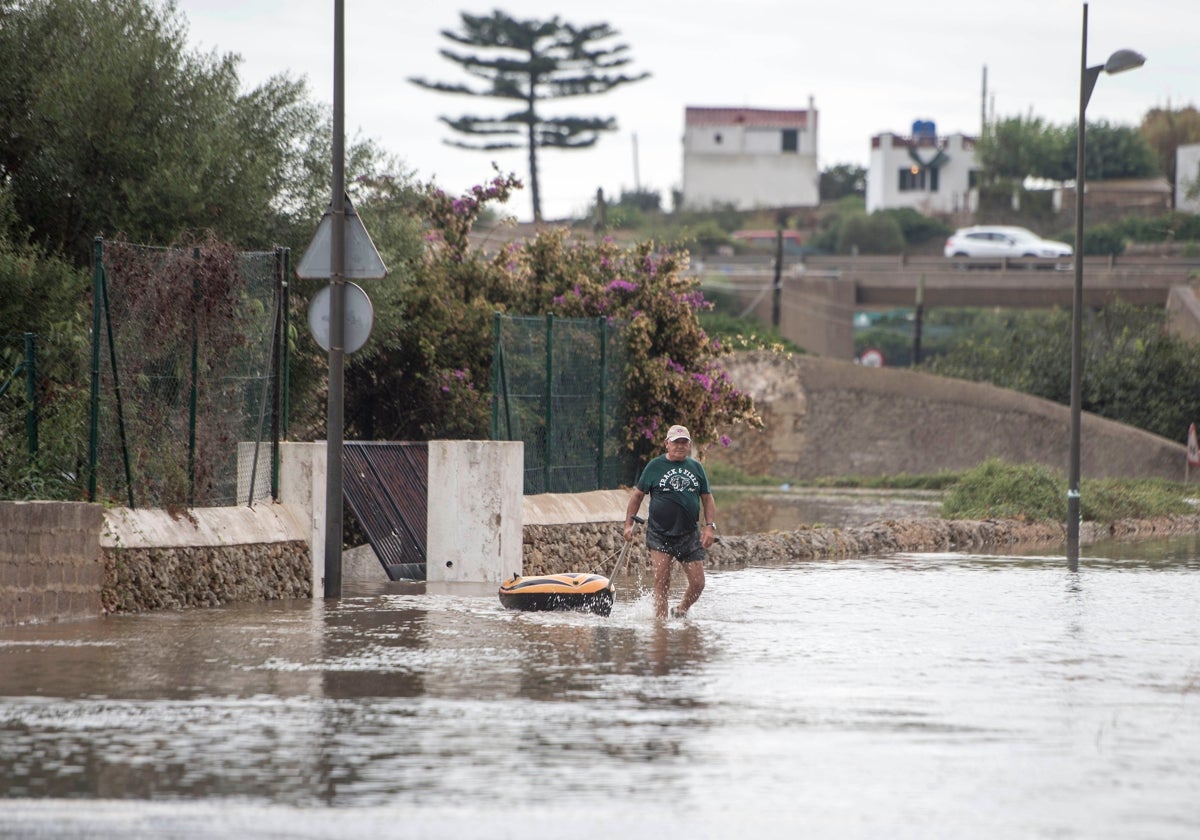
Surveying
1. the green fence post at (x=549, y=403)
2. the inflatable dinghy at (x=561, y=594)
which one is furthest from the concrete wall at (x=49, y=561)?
the green fence post at (x=549, y=403)

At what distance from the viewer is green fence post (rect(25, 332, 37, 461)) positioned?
49.3 ft

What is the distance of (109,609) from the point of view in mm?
15266

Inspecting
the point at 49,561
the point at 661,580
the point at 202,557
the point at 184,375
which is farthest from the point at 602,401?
the point at 49,561

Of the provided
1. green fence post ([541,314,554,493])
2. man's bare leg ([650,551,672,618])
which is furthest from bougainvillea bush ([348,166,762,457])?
man's bare leg ([650,551,672,618])

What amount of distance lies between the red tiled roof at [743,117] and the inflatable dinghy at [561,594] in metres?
110

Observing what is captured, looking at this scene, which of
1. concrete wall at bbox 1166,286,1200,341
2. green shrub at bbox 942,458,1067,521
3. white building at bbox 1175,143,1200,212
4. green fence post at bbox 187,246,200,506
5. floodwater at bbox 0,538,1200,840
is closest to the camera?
floodwater at bbox 0,538,1200,840

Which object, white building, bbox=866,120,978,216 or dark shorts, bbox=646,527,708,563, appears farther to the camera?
white building, bbox=866,120,978,216

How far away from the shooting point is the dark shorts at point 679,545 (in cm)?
1556

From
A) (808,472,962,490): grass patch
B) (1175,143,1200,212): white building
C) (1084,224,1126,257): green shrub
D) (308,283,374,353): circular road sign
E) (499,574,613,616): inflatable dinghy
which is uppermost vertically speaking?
(1175,143,1200,212): white building

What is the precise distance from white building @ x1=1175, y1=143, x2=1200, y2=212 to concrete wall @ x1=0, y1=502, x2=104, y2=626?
100406 millimetres

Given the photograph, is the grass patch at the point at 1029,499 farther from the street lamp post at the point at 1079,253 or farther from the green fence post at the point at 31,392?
the green fence post at the point at 31,392

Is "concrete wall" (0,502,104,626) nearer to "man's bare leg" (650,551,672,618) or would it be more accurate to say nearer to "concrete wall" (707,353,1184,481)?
"man's bare leg" (650,551,672,618)

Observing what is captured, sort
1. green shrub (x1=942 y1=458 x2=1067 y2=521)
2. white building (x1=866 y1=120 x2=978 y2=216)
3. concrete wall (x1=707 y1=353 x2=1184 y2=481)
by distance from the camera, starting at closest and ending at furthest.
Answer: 1. green shrub (x1=942 y1=458 x2=1067 y2=521)
2. concrete wall (x1=707 y1=353 x2=1184 y2=481)
3. white building (x1=866 y1=120 x2=978 y2=216)

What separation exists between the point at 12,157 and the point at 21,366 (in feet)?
17.5
